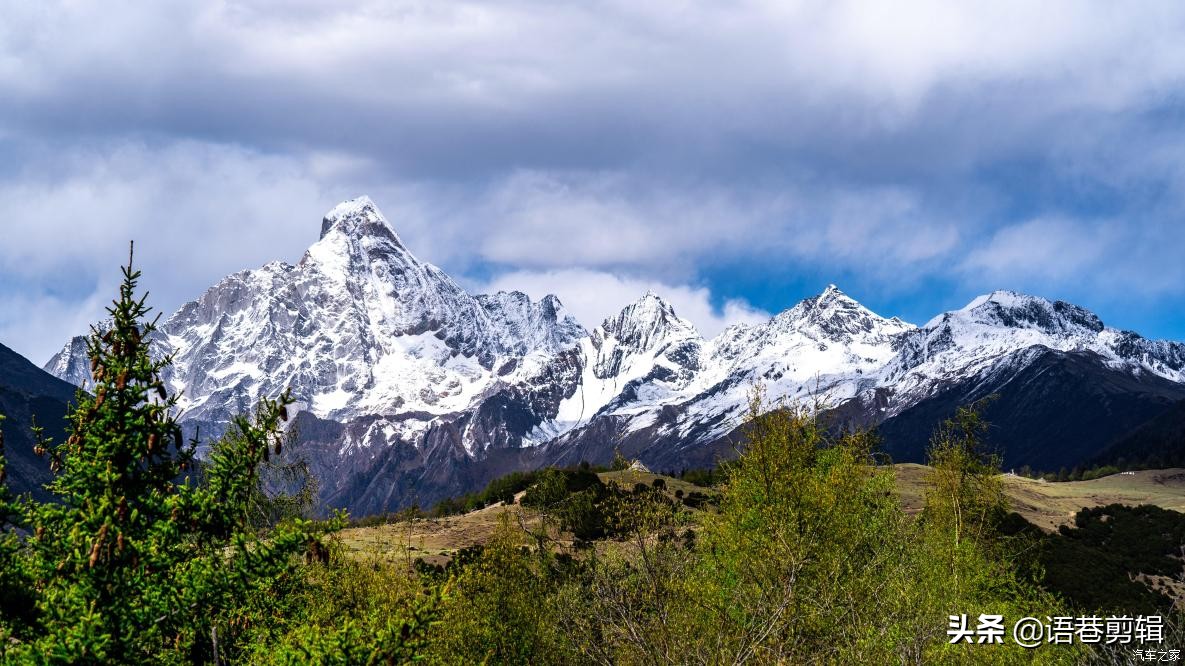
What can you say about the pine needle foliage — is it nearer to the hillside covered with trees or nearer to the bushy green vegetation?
the hillside covered with trees

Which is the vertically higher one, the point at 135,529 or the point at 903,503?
the point at 903,503

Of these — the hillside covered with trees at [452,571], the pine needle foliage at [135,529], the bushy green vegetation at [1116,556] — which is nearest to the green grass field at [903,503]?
the bushy green vegetation at [1116,556]

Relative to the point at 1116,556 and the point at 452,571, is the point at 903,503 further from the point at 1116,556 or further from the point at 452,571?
the point at 452,571

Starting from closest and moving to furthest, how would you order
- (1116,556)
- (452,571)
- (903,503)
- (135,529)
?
(135,529)
(452,571)
(1116,556)
(903,503)

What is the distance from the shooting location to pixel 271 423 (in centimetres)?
1527

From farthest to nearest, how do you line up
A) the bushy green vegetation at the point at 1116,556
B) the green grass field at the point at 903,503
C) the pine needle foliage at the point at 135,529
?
the green grass field at the point at 903,503, the bushy green vegetation at the point at 1116,556, the pine needle foliage at the point at 135,529

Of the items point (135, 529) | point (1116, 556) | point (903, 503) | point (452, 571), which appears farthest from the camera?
point (903, 503)

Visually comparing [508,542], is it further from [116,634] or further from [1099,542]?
[1099,542]

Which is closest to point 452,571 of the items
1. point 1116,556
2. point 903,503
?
point 903,503

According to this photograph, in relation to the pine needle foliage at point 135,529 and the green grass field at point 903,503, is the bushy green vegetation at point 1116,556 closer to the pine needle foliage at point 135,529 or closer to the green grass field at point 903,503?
the green grass field at point 903,503

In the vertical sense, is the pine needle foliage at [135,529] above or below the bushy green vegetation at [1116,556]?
below

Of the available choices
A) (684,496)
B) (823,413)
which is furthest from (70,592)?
(684,496)

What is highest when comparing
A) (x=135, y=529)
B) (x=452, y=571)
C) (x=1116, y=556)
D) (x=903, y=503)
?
(x=903, y=503)

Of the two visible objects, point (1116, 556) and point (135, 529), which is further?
point (1116, 556)
